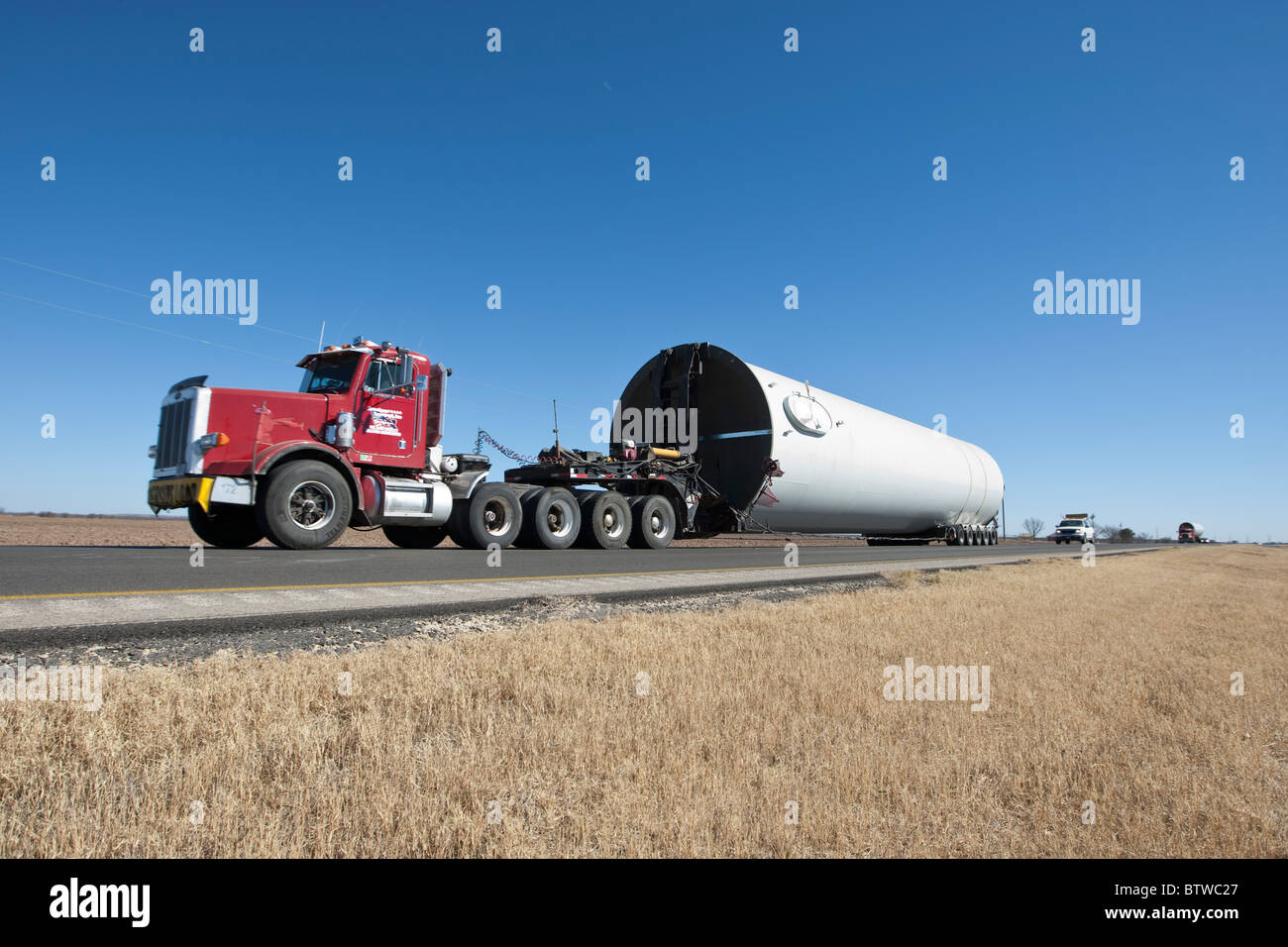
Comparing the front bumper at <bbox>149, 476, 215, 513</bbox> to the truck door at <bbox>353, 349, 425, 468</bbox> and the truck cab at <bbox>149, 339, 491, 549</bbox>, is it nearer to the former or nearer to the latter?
the truck cab at <bbox>149, 339, 491, 549</bbox>

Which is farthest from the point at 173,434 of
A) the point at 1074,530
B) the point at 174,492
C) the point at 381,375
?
the point at 1074,530

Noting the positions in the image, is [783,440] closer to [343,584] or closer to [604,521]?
[604,521]

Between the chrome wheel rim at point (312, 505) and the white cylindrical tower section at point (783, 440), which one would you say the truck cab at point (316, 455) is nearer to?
the chrome wheel rim at point (312, 505)

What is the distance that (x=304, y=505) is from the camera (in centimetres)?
1064

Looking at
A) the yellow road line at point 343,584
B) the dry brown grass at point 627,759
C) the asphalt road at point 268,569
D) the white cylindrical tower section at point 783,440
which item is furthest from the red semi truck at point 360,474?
the dry brown grass at point 627,759

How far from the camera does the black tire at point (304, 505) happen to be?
33.4ft

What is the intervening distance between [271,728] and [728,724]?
2037mm

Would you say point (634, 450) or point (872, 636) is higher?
point (634, 450)

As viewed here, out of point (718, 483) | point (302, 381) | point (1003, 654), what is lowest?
point (1003, 654)

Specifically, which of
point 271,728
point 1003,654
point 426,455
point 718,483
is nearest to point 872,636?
point 1003,654

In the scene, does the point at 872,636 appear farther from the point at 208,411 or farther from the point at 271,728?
the point at 208,411

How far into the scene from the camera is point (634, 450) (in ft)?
55.3

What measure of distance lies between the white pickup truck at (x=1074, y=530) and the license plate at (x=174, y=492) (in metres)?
54.5
